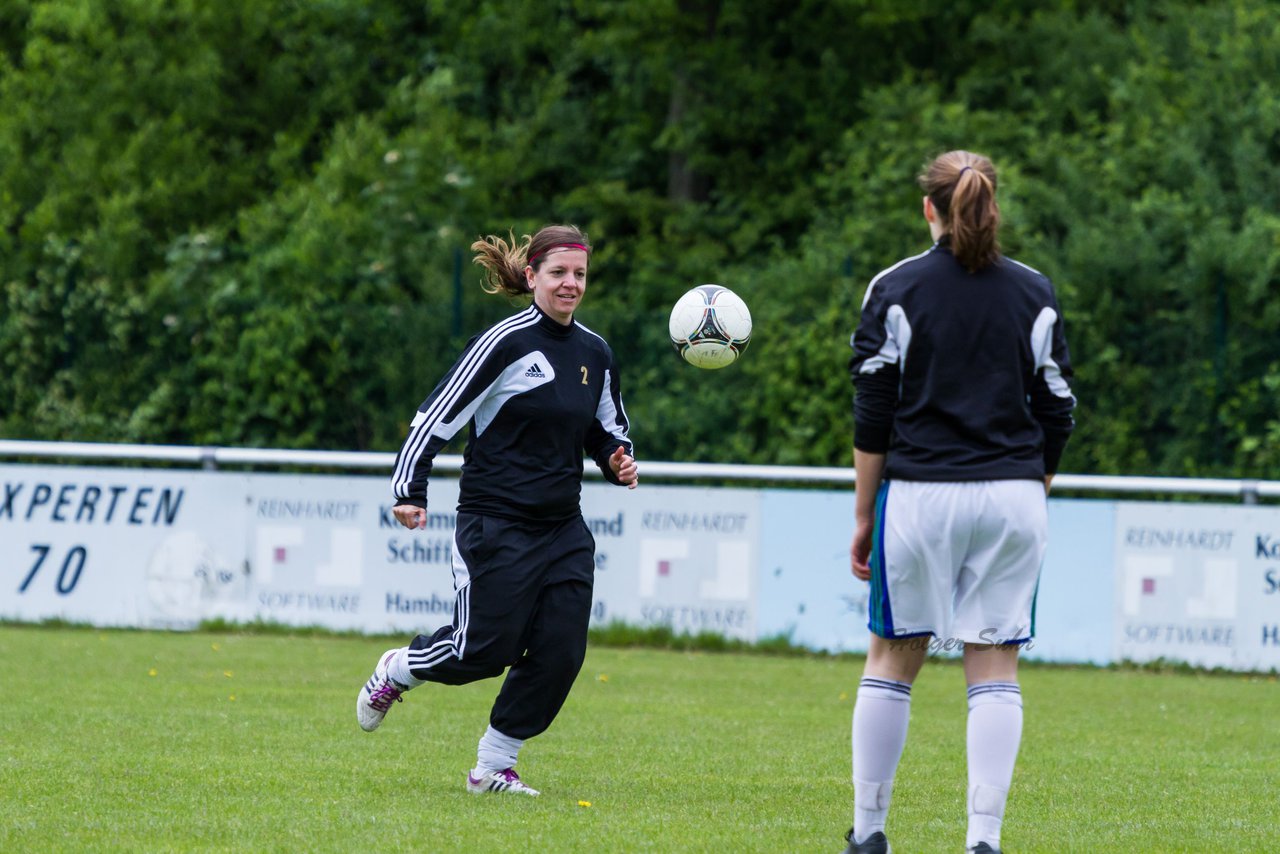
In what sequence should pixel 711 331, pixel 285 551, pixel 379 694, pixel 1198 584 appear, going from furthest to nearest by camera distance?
1. pixel 285 551
2. pixel 1198 584
3. pixel 711 331
4. pixel 379 694

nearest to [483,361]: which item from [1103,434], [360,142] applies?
[1103,434]

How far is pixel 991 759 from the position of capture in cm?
478

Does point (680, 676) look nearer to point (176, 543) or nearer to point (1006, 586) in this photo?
point (176, 543)

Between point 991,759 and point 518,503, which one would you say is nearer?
point 991,759

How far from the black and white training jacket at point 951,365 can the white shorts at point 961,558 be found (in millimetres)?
60

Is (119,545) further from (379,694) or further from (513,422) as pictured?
(513,422)

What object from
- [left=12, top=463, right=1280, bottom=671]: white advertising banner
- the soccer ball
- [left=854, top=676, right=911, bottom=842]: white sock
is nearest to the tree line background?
[left=12, top=463, right=1280, bottom=671]: white advertising banner

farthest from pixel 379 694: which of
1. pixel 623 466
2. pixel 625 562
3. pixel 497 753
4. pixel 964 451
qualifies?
pixel 625 562

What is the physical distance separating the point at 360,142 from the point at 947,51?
23.4 feet

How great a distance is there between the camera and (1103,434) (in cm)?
1444

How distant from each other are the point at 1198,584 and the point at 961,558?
7.49 metres

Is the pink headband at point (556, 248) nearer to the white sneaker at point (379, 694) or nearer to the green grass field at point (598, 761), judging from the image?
the white sneaker at point (379, 694)

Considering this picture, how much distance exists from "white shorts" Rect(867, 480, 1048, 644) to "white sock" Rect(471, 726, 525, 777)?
2.03 meters

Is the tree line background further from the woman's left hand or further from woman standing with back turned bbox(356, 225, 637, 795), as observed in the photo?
woman standing with back turned bbox(356, 225, 637, 795)
